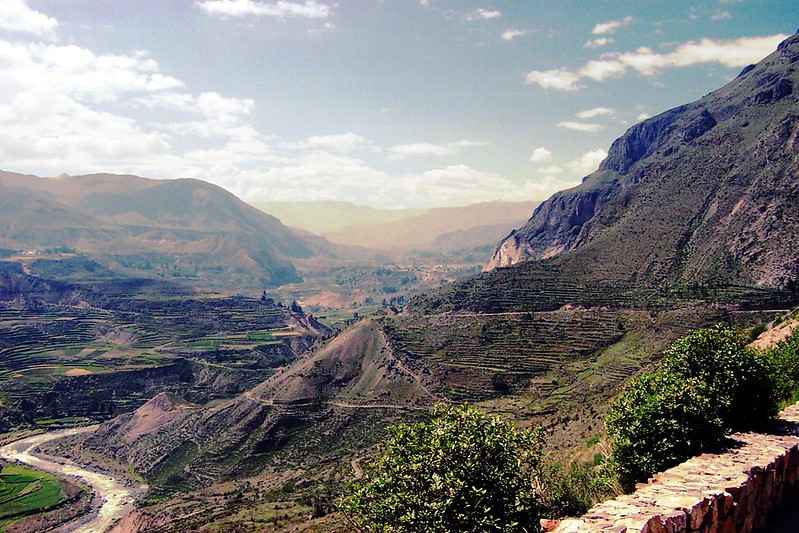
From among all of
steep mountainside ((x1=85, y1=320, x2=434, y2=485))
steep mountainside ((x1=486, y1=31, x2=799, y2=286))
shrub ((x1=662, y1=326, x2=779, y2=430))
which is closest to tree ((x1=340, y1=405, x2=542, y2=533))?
shrub ((x1=662, y1=326, x2=779, y2=430))

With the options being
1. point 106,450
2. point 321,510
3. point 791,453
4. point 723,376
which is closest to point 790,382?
point 723,376

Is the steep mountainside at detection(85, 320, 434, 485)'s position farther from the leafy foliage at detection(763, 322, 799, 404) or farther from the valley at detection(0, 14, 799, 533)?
the leafy foliage at detection(763, 322, 799, 404)

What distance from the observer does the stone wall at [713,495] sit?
1608 centimetres

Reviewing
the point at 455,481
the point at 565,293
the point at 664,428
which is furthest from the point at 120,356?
the point at 664,428

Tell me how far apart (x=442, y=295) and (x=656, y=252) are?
44271mm

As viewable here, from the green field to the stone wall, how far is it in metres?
98.5

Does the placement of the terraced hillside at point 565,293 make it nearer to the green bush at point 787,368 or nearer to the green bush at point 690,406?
the green bush at point 787,368

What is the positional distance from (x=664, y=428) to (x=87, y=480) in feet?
357

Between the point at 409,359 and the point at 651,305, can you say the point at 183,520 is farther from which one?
the point at 651,305

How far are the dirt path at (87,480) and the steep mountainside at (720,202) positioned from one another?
9232 cm

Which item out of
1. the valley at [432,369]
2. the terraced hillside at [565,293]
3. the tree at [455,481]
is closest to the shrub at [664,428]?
the tree at [455,481]

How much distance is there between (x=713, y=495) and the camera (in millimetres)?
17547

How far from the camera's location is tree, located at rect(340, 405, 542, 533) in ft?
71.2

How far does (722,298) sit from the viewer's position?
304 ft
